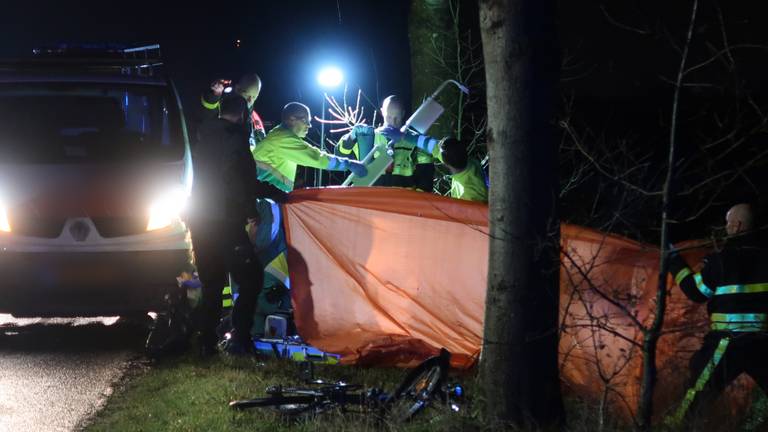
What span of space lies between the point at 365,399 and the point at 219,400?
3.71ft

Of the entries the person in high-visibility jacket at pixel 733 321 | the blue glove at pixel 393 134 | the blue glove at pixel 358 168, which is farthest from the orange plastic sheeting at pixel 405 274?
the blue glove at pixel 393 134

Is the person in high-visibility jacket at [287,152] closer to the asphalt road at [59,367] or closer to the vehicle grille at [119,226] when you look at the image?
the vehicle grille at [119,226]

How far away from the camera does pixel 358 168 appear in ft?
29.2

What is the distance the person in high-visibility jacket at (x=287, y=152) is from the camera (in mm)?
8453

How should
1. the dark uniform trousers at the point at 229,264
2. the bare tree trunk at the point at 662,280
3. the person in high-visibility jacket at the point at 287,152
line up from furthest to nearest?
1. the person in high-visibility jacket at the point at 287,152
2. the dark uniform trousers at the point at 229,264
3. the bare tree trunk at the point at 662,280

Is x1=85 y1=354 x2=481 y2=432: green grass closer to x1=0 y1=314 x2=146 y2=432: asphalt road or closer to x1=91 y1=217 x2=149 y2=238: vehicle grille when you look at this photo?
x1=0 y1=314 x2=146 y2=432: asphalt road

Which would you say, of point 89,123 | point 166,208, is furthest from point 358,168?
point 89,123

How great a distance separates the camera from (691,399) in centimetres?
530

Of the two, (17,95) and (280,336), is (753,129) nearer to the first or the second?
(280,336)

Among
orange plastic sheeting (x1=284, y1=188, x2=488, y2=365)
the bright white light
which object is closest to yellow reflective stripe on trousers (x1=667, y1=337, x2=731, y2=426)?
orange plastic sheeting (x1=284, y1=188, x2=488, y2=365)

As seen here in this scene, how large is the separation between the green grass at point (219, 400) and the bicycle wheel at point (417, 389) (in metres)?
0.07

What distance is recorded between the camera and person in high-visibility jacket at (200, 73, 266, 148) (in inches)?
344

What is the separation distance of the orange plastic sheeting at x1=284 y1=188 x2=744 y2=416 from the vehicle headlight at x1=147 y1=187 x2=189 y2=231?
34.8 inches

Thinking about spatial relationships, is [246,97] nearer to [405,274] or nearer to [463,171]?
[463,171]
